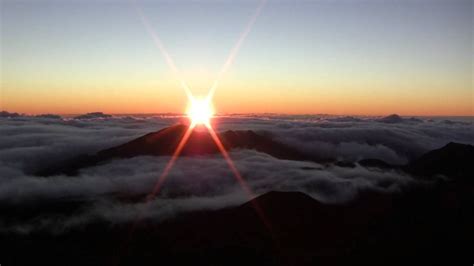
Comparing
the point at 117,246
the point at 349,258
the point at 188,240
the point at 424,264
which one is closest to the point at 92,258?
the point at 117,246

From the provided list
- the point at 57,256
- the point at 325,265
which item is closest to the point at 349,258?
the point at 325,265

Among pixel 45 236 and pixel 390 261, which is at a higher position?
→ pixel 45 236

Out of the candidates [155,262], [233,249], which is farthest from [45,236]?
[233,249]

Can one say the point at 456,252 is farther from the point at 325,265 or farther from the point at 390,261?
the point at 325,265

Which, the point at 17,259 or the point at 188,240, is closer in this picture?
the point at 17,259

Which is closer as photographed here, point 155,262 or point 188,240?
point 155,262

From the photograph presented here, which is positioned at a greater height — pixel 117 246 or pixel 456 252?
pixel 117 246

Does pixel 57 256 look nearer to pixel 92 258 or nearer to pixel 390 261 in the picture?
pixel 92 258

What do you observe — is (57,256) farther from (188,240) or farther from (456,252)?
(456,252)
